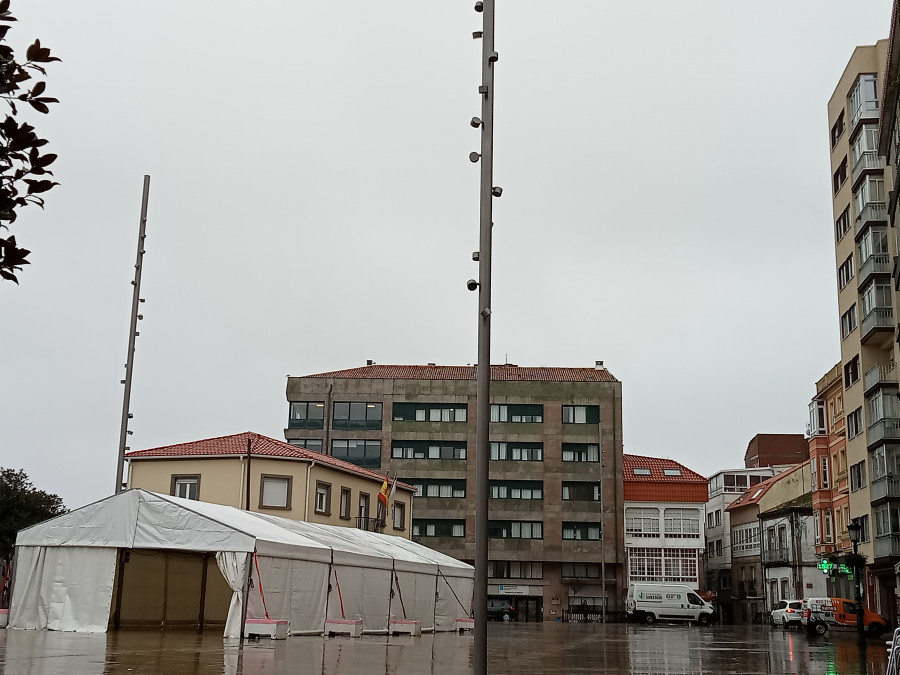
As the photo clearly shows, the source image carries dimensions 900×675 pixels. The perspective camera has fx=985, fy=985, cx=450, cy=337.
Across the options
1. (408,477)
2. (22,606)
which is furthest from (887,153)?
(408,477)

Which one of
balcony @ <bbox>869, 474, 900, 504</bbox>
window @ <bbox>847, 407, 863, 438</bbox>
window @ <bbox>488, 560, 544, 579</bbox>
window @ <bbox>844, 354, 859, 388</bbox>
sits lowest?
window @ <bbox>488, 560, 544, 579</bbox>

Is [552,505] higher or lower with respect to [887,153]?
lower

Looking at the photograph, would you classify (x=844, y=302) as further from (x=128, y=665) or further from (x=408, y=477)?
(x=128, y=665)

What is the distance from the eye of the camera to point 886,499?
46312 millimetres

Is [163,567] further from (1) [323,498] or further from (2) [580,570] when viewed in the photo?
(2) [580,570]

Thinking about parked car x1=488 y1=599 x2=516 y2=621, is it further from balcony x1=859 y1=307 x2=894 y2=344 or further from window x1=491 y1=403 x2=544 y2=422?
balcony x1=859 y1=307 x2=894 y2=344

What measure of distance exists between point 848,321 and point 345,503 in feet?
95.1

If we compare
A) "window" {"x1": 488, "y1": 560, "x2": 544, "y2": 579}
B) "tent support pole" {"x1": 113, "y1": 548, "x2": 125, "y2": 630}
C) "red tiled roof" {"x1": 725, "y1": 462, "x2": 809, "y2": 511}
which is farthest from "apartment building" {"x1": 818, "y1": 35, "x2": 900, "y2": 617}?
"tent support pole" {"x1": 113, "y1": 548, "x2": 125, "y2": 630}

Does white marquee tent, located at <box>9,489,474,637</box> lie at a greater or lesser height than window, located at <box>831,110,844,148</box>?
lesser

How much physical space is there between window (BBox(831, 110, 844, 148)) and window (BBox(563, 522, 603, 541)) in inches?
1359

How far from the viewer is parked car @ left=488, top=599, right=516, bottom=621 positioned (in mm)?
74125

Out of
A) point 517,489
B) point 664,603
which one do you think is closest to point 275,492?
point 664,603

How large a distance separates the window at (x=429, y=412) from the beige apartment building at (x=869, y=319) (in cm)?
3343

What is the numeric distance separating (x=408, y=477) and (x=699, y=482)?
24.1 meters
